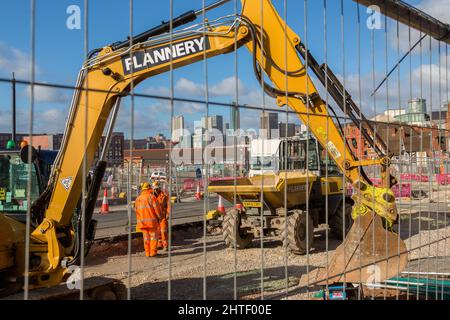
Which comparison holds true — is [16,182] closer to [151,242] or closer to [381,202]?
[151,242]

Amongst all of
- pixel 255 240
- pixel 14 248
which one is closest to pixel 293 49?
pixel 14 248

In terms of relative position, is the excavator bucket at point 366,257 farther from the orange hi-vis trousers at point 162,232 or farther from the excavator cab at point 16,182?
the orange hi-vis trousers at point 162,232

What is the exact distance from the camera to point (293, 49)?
17.8 ft

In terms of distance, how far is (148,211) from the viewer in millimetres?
9609

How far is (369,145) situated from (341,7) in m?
2.65

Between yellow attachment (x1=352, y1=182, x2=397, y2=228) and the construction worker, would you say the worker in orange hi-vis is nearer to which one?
the construction worker

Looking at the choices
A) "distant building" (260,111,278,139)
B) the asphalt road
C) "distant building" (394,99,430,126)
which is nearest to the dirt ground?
"distant building" (394,99,430,126)

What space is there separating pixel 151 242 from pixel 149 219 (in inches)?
19.2

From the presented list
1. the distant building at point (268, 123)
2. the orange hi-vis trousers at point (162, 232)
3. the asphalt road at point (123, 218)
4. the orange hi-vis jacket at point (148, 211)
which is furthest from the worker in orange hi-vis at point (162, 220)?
the distant building at point (268, 123)

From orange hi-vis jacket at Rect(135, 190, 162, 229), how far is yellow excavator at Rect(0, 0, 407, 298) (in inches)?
148

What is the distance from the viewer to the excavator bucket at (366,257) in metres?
4.10

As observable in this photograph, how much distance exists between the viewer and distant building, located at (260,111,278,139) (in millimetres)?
3303

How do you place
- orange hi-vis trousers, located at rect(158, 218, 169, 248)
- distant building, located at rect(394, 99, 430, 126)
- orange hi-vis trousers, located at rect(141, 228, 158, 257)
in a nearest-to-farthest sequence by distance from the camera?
distant building, located at rect(394, 99, 430, 126)
orange hi-vis trousers, located at rect(141, 228, 158, 257)
orange hi-vis trousers, located at rect(158, 218, 169, 248)
